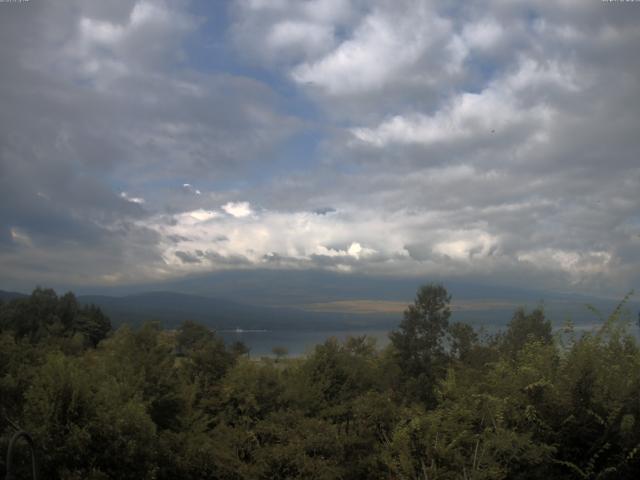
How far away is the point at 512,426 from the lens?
384 inches

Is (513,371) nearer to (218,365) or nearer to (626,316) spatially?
(626,316)

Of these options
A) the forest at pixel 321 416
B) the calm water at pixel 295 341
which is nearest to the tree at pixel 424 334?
the calm water at pixel 295 341

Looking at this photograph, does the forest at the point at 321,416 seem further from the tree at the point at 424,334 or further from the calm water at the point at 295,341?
the tree at the point at 424,334

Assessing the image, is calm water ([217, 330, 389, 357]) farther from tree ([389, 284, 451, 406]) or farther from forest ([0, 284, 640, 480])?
forest ([0, 284, 640, 480])

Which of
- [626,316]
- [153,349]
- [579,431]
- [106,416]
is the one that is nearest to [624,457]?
[579,431]

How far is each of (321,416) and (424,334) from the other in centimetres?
1974

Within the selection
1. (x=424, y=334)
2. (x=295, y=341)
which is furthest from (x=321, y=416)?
(x=295, y=341)

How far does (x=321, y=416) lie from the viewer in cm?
1681

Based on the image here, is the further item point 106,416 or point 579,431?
point 106,416

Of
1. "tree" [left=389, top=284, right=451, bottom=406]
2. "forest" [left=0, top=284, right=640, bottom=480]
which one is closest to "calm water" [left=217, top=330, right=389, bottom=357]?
"tree" [left=389, top=284, right=451, bottom=406]

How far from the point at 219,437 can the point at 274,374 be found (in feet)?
15.4

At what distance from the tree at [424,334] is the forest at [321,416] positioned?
A: 1529cm

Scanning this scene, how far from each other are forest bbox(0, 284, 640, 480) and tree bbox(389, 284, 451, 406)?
1529 cm

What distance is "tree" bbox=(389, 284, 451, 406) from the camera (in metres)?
34.2
